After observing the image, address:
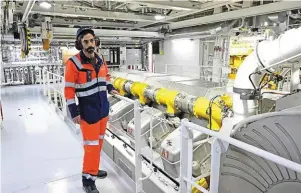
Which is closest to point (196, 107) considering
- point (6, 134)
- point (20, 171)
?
point (20, 171)

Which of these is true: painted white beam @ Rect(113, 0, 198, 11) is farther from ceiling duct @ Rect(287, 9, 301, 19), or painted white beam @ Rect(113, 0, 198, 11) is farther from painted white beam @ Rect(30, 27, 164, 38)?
painted white beam @ Rect(30, 27, 164, 38)

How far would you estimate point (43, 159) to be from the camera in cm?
331

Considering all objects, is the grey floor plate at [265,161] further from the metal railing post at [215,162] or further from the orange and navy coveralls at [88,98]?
the orange and navy coveralls at [88,98]

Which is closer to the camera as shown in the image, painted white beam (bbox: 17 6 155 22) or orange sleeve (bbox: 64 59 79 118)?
orange sleeve (bbox: 64 59 79 118)

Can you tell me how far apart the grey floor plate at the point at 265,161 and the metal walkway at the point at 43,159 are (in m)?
1.39

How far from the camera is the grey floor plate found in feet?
3.72

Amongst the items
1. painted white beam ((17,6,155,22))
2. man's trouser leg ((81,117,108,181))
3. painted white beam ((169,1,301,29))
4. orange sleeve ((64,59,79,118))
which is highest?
painted white beam ((17,6,155,22))

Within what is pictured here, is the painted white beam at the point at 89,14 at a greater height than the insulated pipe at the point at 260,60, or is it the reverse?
the painted white beam at the point at 89,14

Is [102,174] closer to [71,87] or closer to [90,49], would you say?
[71,87]

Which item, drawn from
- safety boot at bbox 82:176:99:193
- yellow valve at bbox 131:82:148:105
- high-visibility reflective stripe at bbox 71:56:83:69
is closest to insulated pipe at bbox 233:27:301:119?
high-visibility reflective stripe at bbox 71:56:83:69

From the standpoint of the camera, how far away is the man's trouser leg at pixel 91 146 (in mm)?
2271

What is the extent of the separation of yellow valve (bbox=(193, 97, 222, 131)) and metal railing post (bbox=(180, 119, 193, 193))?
3.73ft

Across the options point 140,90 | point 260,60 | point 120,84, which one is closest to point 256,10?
point 140,90

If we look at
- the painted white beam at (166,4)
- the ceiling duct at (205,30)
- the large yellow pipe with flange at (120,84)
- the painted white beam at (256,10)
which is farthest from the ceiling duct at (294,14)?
the large yellow pipe with flange at (120,84)
